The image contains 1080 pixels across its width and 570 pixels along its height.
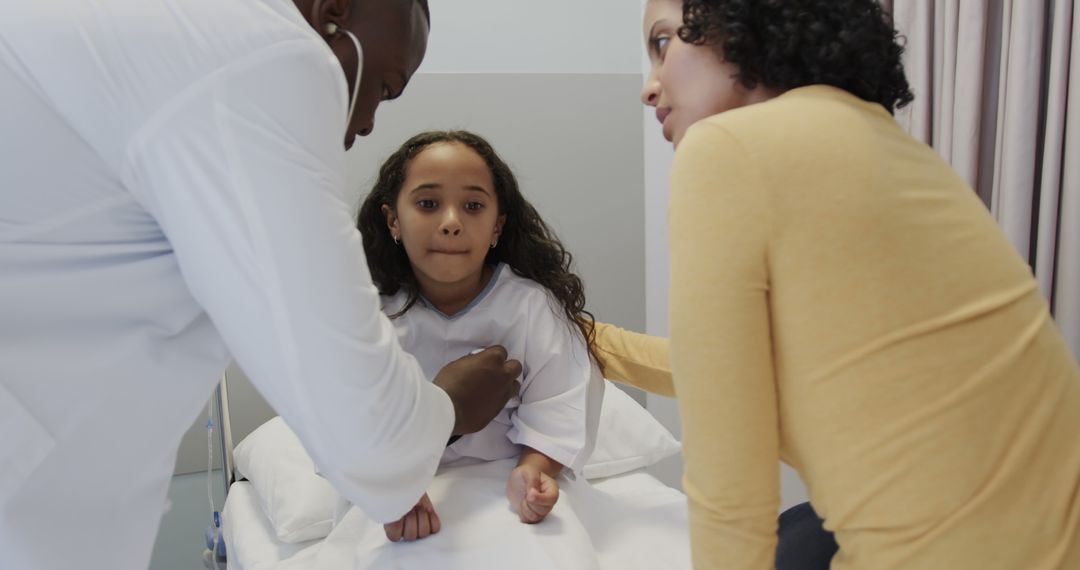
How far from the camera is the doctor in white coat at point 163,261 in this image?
0.63m

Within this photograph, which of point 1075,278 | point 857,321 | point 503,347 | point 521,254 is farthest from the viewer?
point 521,254

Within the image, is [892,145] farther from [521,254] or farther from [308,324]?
[521,254]

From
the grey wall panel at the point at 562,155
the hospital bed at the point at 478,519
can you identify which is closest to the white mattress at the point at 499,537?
the hospital bed at the point at 478,519

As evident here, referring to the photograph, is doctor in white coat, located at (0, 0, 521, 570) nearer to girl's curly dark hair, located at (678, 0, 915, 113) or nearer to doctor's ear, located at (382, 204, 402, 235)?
girl's curly dark hair, located at (678, 0, 915, 113)

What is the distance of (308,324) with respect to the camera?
666 millimetres

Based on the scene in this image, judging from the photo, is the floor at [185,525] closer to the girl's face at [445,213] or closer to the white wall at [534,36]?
the girl's face at [445,213]

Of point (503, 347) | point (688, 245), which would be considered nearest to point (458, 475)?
point (503, 347)

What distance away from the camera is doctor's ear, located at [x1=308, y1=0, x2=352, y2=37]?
2.63ft

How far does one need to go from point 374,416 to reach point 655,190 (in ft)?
5.12

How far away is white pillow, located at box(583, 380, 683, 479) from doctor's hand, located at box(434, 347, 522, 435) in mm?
381

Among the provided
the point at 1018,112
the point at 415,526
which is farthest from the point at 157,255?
the point at 1018,112

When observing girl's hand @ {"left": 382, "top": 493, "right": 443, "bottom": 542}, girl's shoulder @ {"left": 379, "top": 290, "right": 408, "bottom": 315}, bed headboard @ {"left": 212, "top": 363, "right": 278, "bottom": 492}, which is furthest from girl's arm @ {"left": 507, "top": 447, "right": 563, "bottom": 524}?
bed headboard @ {"left": 212, "top": 363, "right": 278, "bottom": 492}

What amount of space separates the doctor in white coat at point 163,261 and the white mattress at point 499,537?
25cm

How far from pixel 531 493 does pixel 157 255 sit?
596 millimetres
